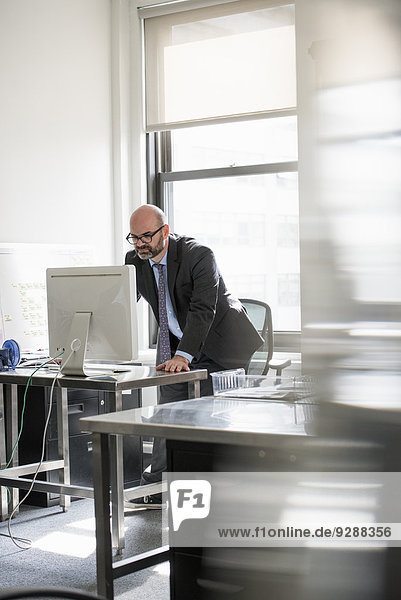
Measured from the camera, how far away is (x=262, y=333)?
13.4 ft

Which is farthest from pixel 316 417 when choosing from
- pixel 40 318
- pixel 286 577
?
pixel 40 318

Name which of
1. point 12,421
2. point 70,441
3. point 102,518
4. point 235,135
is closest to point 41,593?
point 102,518

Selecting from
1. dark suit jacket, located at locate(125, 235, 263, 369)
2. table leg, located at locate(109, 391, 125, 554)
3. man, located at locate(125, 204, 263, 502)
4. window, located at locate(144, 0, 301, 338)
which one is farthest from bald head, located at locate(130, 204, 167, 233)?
window, located at locate(144, 0, 301, 338)

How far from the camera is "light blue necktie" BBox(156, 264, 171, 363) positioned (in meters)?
3.64

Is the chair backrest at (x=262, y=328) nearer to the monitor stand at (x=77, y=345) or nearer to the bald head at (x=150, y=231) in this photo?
the bald head at (x=150, y=231)

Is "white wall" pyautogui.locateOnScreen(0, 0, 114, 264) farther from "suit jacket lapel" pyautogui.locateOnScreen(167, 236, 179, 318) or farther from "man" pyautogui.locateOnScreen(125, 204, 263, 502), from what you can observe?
"suit jacket lapel" pyautogui.locateOnScreen(167, 236, 179, 318)

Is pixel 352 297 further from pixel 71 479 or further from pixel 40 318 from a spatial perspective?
pixel 40 318

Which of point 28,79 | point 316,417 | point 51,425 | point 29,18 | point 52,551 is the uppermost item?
point 29,18

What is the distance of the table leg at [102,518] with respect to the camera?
202 cm

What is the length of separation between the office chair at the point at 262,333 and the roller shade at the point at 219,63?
1.29m

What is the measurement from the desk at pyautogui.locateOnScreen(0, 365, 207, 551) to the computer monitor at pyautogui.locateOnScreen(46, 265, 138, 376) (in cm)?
10

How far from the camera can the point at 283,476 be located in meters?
1.50

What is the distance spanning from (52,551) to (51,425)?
2.77 feet

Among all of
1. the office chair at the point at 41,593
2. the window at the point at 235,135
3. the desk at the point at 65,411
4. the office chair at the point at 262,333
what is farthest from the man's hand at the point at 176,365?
the office chair at the point at 41,593
